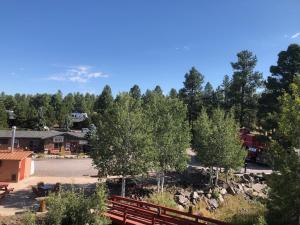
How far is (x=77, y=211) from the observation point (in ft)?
54.2

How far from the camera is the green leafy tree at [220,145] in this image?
37406mm

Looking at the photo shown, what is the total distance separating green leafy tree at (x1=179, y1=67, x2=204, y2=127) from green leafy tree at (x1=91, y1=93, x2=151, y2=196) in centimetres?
4684

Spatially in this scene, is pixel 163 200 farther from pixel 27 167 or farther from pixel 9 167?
pixel 27 167

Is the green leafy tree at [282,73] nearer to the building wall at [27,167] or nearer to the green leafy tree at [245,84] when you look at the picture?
the green leafy tree at [245,84]

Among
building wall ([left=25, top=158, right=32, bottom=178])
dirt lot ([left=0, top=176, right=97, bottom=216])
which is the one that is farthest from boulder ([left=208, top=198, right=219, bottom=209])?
→ building wall ([left=25, top=158, right=32, bottom=178])

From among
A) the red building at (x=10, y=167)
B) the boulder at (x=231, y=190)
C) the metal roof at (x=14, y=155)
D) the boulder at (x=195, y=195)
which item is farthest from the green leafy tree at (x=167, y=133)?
the red building at (x=10, y=167)

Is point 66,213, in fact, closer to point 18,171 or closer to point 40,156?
point 18,171

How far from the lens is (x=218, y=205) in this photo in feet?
110

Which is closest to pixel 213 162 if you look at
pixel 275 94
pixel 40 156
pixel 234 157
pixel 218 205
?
pixel 234 157

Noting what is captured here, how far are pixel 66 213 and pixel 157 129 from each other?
1910 cm

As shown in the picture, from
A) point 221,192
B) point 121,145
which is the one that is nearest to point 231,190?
point 221,192

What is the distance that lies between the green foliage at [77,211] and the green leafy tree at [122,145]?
1372 cm

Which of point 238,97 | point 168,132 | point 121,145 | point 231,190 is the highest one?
point 238,97

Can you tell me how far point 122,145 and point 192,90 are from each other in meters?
49.3
